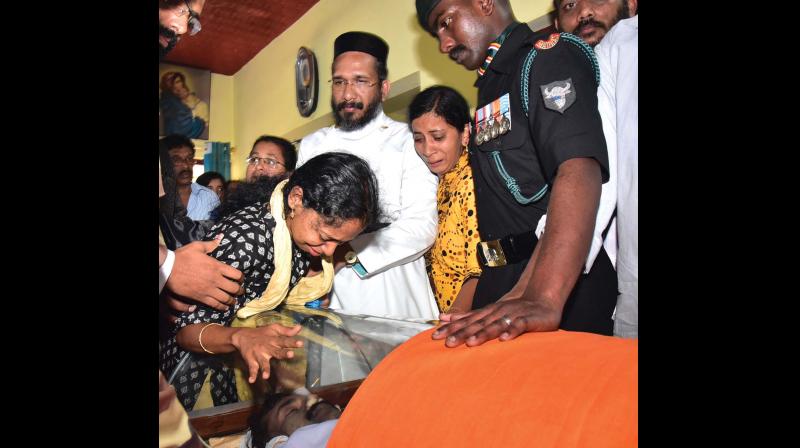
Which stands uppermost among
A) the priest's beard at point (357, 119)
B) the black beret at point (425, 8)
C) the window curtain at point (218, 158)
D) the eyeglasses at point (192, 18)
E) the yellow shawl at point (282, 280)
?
the window curtain at point (218, 158)

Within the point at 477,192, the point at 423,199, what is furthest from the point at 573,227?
the point at 423,199

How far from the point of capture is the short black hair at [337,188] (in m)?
1.55

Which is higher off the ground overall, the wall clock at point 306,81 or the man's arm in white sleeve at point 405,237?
the wall clock at point 306,81

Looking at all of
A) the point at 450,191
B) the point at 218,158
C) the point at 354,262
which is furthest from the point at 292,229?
the point at 218,158

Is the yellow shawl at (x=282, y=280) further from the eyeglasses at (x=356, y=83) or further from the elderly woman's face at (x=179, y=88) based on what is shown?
the elderly woman's face at (x=179, y=88)

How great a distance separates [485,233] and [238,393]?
2.76ft

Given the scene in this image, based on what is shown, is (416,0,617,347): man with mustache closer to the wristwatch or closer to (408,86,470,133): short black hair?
(408,86,470,133): short black hair

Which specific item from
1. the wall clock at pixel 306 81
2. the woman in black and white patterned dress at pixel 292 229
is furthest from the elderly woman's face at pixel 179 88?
the woman in black and white patterned dress at pixel 292 229

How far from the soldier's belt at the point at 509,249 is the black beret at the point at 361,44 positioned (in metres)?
1.20

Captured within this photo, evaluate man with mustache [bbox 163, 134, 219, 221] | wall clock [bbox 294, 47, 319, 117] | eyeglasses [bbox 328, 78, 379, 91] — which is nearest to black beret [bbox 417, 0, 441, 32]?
eyeglasses [bbox 328, 78, 379, 91]

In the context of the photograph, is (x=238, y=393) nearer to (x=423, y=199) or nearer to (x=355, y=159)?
(x=355, y=159)

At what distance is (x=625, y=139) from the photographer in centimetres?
129

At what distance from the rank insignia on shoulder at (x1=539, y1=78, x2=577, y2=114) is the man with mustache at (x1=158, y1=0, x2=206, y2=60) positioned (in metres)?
0.79

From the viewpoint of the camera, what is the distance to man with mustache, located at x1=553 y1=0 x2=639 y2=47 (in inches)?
70.6
